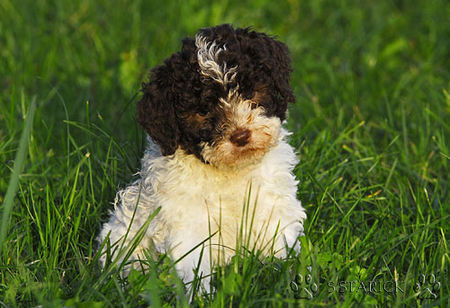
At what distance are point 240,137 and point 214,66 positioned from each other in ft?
1.63

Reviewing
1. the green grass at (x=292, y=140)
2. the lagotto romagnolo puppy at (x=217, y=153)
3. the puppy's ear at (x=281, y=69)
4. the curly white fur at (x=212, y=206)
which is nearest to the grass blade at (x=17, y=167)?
the green grass at (x=292, y=140)

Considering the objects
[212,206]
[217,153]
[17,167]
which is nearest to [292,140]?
[212,206]

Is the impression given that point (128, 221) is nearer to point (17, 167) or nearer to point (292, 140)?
point (17, 167)

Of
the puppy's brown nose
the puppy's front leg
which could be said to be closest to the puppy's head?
the puppy's brown nose

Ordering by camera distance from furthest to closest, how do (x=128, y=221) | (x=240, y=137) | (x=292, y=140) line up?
1. (x=292, y=140)
2. (x=128, y=221)
3. (x=240, y=137)

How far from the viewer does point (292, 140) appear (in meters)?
6.01

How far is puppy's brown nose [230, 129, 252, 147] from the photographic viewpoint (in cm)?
422

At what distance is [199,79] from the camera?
4.32 m

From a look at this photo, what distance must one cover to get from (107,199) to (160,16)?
5323 mm

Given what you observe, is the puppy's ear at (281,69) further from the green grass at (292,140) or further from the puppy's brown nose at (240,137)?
the green grass at (292,140)

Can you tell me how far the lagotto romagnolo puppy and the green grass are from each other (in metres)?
0.25

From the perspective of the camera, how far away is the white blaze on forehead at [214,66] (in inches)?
168

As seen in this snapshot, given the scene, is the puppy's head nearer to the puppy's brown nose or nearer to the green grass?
the puppy's brown nose

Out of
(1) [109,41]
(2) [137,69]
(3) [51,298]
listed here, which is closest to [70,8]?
(1) [109,41]
